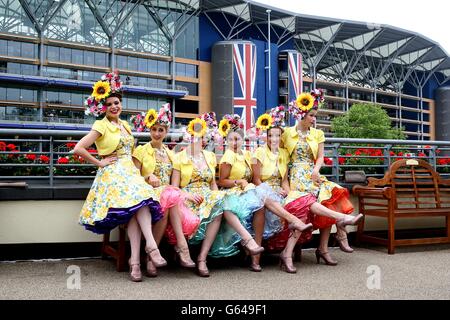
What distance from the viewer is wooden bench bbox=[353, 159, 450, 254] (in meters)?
5.59

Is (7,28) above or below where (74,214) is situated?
above

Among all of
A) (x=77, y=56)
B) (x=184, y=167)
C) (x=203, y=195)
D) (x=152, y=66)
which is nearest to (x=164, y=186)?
(x=184, y=167)

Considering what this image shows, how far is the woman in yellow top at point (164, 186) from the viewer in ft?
14.5

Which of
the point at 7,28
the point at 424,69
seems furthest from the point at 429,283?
the point at 424,69

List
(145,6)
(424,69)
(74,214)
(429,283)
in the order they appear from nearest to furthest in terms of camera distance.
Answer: (429,283), (74,214), (145,6), (424,69)

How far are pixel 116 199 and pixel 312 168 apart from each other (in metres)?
2.13

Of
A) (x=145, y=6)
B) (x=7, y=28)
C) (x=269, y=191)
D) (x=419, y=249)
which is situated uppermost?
(x=145, y=6)

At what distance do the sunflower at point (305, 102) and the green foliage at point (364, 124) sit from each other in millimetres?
39048

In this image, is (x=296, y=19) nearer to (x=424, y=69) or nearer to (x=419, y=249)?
(x=424, y=69)

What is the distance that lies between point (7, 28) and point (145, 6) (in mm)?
12503

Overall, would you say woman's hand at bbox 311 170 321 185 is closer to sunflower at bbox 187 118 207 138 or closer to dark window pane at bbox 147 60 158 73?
sunflower at bbox 187 118 207 138

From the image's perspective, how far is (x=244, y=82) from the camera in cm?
4384

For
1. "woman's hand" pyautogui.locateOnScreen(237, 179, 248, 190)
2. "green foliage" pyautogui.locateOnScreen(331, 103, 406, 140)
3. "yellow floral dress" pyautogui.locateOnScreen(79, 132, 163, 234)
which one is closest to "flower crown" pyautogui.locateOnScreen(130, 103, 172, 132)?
"yellow floral dress" pyautogui.locateOnScreen(79, 132, 163, 234)

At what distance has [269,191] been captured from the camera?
15.6 feet
